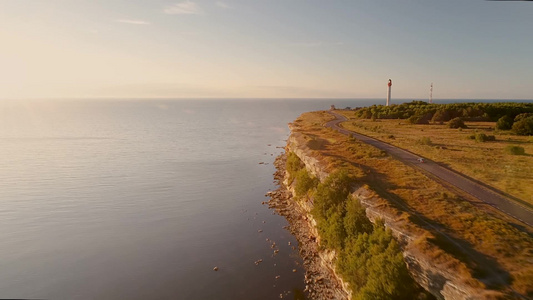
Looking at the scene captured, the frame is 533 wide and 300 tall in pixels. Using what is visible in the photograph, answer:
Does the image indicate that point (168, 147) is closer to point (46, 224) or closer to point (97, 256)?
point (46, 224)

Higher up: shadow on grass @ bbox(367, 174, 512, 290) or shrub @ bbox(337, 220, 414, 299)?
shadow on grass @ bbox(367, 174, 512, 290)

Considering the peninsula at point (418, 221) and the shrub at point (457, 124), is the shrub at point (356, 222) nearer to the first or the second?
the peninsula at point (418, 221)

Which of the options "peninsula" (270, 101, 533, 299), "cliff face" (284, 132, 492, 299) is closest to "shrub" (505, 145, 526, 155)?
"peninsula" (270, 101, 533, 299)

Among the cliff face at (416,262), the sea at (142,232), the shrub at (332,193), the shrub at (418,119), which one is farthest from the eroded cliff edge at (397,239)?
the shrub at (418,119)

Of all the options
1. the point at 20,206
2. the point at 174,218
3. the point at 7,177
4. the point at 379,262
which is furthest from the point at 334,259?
the point at 7,177

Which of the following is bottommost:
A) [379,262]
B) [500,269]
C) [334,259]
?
[334,259]

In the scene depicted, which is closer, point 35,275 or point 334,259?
point 334,259

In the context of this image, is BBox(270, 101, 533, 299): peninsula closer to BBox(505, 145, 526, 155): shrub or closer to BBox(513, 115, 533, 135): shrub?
BBox(505, 145, 526, 155): shrub
